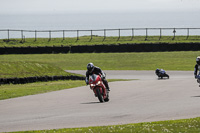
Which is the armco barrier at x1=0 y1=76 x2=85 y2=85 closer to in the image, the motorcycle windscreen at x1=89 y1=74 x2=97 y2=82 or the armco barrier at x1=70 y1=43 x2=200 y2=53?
the motorcycle windscreen at x1=89 y1=74 x2=97 y2=82

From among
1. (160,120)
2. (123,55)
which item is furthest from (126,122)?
(123,55)

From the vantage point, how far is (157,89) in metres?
23.8

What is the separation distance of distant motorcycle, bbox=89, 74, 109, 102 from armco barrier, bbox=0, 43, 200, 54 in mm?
35876

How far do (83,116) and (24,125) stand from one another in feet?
6.40

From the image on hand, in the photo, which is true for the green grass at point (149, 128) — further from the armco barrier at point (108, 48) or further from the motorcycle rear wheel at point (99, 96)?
the armco barrier at point (108, 48)

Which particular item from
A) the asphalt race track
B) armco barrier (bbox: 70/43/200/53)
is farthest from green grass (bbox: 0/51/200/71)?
the asphalt race track

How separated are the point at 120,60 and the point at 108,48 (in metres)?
6.39

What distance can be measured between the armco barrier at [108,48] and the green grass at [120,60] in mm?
730

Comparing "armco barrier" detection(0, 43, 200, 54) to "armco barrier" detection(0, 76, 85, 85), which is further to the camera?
"armco barrier" detection(0, 43, 200, 54)

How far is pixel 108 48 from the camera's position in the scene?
55500mm

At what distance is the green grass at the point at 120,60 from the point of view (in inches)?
1737

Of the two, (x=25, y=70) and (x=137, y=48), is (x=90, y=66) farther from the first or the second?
(x=137, y=48)

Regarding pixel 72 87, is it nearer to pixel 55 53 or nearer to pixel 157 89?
pixel 157 89

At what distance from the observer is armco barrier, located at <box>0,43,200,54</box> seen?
54344mm
